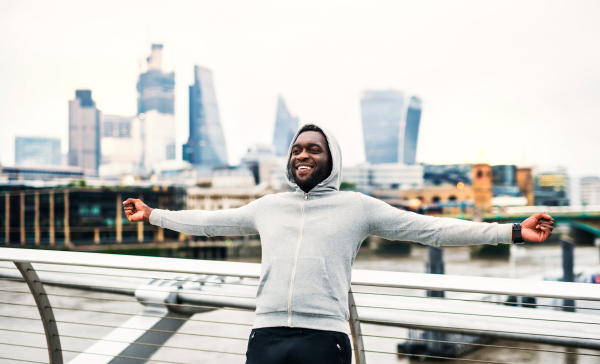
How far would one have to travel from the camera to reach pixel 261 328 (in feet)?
3.66

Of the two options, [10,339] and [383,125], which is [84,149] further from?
[10,339]

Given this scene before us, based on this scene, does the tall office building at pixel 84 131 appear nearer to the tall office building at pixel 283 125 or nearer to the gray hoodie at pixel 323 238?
the tall office building at pixel 283 125

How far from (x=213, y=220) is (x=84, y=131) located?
78.9 m

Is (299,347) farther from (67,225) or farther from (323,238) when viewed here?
(67,225)

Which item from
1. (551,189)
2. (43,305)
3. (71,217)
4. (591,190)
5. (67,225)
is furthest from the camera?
(591,190)

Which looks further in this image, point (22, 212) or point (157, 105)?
point (157, 105)

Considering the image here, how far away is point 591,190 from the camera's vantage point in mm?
66312

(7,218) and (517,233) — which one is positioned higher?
(517,233)

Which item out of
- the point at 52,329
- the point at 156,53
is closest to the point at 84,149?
the point at 156,53

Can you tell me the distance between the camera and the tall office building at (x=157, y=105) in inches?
3152

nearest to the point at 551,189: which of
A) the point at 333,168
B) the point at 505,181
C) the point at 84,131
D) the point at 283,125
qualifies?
the point at 505,181

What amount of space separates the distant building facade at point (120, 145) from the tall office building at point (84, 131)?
4.68ft

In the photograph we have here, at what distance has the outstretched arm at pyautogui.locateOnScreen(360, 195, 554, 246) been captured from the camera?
42.2 inches

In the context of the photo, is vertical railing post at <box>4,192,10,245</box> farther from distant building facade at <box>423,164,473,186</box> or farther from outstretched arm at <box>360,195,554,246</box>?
distant building facade at <box>423,164,473,186</box>
